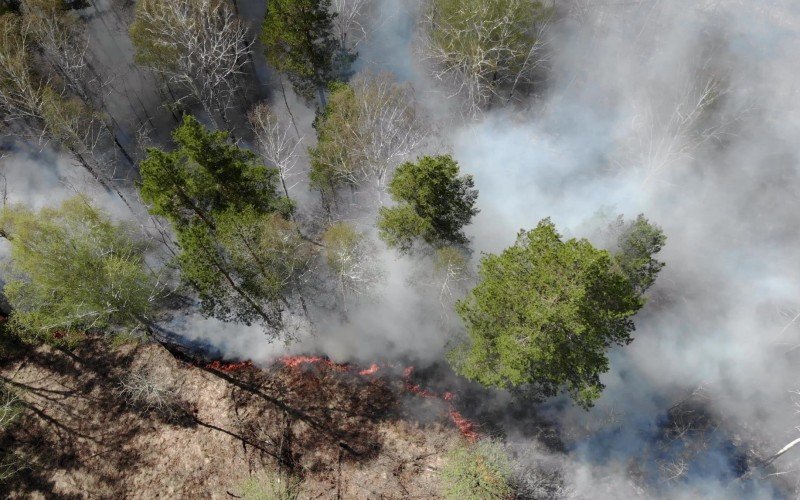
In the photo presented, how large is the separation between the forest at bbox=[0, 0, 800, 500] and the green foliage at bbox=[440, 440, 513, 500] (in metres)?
0.12

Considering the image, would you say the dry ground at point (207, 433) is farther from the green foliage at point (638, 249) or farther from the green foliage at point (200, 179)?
the green foliage at point (638, 249)

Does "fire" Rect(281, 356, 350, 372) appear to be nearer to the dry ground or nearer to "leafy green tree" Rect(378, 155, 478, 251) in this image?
the dry ground

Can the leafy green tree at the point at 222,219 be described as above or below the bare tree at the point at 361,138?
below

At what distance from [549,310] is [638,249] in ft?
26.3

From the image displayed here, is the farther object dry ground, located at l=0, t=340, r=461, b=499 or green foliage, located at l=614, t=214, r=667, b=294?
dry ground, located at l=0, t=340, r=461, b=499

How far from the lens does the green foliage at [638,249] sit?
18.7m

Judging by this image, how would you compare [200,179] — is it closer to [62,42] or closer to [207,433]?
[207,433]

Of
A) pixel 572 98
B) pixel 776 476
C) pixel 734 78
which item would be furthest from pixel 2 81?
pixel 734 78

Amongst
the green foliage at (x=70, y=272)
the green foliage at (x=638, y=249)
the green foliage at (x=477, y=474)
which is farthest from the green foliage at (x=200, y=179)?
the green foliage at (x=638, y=249)

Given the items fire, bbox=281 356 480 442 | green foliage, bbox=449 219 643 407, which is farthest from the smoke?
green foliage, bbox=449 219 643 407

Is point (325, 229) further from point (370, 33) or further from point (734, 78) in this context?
point (734, 78)

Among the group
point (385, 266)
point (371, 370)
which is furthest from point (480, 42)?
point (371, 370)

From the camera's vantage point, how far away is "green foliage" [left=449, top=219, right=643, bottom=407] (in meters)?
13.5

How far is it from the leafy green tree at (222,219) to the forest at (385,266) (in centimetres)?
14
